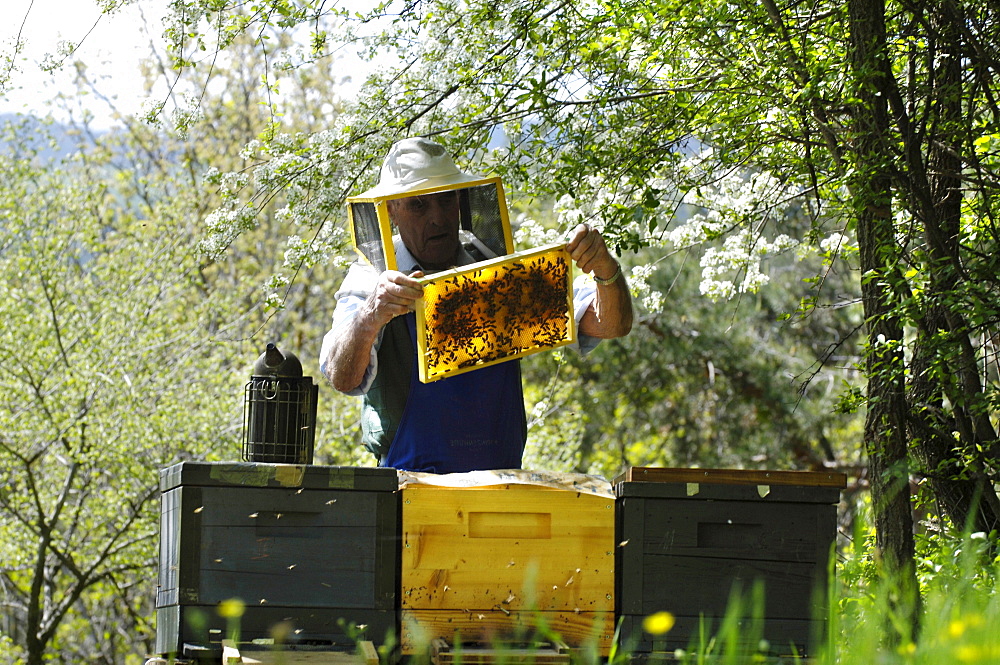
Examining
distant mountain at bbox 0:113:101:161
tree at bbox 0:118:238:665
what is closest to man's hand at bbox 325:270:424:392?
tree at bbox 0:118:238:665

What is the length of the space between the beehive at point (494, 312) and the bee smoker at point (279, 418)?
0.42 meters

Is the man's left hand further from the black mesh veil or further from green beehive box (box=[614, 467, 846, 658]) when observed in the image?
green beehive box (box=[614, 467, 846, 658])

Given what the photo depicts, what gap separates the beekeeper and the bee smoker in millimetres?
117

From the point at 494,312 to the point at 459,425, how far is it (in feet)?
1.36

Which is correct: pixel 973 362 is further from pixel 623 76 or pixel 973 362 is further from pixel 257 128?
pixel 257 128

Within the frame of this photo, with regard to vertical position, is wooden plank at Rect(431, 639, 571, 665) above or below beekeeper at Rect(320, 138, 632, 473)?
below

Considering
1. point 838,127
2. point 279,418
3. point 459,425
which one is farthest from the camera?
point 838,127

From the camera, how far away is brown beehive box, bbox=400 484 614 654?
2.64 m

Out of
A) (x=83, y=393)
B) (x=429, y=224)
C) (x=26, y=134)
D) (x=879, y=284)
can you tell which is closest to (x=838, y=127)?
(x=879, y=284)

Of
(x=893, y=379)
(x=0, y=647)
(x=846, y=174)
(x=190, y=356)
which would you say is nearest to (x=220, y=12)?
(x=846, y=174)

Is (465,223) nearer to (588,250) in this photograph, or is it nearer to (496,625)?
(588,250)

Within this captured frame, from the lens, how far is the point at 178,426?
10016mm

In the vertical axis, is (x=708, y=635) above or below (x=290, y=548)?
below

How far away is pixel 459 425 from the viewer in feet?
11.3
